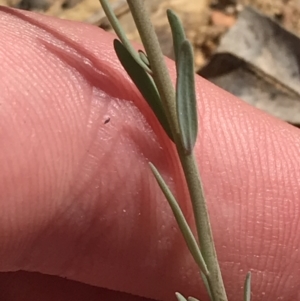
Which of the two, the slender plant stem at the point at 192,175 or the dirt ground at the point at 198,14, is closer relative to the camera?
the slender plant stem at the point at 192,175

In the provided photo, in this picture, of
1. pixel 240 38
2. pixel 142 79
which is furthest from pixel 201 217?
pixel 240 38

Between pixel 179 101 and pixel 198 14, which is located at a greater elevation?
pixel 198 14

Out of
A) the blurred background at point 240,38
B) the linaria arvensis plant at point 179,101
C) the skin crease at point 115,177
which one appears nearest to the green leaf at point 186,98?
the linaria arvensis plant at point 179,101

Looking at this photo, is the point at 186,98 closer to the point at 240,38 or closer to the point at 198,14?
the point at 240,38

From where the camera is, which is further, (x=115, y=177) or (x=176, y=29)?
(x=115, y=177)

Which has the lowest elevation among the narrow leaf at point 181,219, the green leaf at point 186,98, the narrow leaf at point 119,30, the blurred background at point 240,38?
the narrow leaf at point 181,219

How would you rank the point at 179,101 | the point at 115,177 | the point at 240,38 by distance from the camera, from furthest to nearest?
the point at 240,38 → the point at 115,177 → the point at 179,101

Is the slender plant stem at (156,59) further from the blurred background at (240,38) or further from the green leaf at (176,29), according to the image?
the blurred background at (240,38)

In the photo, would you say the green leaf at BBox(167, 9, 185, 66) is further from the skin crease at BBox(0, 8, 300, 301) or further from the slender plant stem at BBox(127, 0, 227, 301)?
the skin crease at BBox(0, 8, 300, 301)
